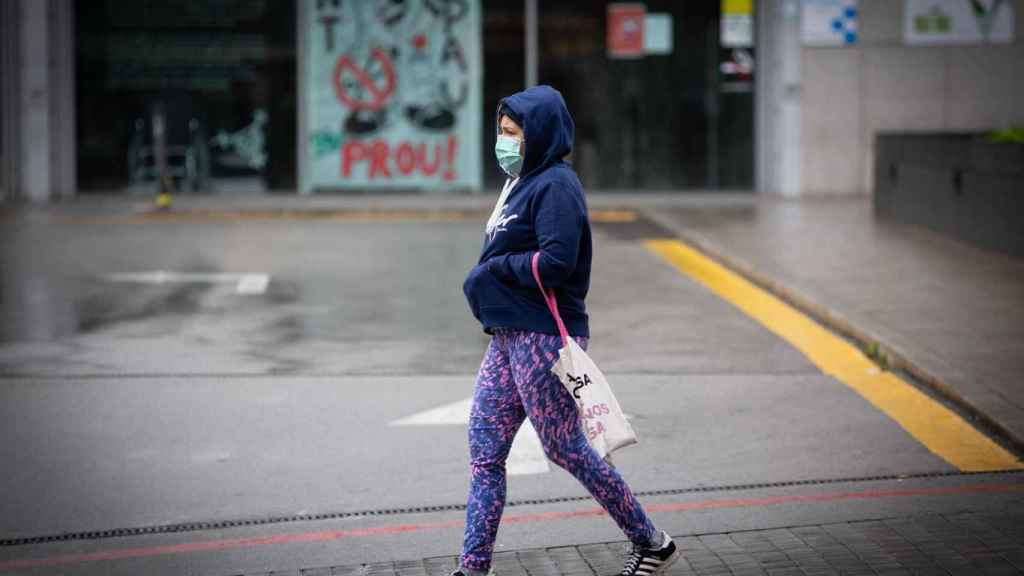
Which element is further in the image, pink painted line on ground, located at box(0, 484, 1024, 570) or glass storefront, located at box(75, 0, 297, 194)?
glass storefront, located at box(75, 0, 297, 194)

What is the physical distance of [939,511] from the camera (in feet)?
21.7

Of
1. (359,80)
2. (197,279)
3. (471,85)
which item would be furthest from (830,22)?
(197,279)

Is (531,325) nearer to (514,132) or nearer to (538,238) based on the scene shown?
(538,238)

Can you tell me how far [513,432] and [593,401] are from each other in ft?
1.25

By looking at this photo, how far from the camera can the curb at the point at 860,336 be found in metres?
8.28

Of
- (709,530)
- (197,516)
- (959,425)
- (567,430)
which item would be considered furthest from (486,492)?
(959,425)

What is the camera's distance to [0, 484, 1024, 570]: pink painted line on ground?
619 centimetres

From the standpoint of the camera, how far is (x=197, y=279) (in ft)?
48.1

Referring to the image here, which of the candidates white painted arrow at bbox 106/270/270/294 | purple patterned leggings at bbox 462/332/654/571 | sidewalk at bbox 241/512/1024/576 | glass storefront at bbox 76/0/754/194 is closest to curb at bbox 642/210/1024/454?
sidewalk at bbox 241/512/1024/576

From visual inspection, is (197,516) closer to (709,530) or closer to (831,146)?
(709,530)

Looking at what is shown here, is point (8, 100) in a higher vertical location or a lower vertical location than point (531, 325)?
higher

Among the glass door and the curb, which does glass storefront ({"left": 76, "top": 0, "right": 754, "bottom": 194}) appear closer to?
the glass door

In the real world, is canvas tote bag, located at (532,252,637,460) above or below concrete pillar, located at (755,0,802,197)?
below

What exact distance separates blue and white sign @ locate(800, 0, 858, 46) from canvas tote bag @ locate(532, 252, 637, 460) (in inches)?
743
